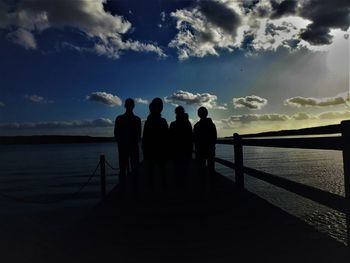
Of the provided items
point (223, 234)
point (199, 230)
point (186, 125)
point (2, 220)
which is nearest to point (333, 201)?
point (223, 234)

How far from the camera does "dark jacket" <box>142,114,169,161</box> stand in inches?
302

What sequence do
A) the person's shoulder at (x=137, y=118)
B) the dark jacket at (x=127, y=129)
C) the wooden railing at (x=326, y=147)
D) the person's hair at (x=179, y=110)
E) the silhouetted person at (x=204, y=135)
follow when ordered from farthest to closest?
1. the person's hair at (x=179, y=110)
2. the silhouetted person at (x=204, y=135)
3. the person's shoulder at (x=137, y=118)
4. the dark jacket at (x=127, y=129)
5. the wooden railing at (x=326, y=147)

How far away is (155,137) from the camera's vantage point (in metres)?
7.71

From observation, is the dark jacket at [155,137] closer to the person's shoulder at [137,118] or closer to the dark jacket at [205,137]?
the person's shoulder at [137,118]

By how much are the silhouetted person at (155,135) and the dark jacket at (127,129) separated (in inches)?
9.6

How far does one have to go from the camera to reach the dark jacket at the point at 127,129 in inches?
306

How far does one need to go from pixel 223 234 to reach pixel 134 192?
3.86m

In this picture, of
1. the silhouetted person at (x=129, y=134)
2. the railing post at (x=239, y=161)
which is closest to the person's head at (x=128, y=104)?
the silhouetted person at (x=129, y=134)

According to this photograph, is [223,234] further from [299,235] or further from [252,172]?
[252,172]

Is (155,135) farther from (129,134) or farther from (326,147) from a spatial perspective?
(326,147)

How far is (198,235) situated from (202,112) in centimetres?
395

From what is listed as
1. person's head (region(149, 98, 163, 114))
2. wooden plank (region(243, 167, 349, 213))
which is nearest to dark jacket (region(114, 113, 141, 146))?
person's head (region(149, 98, 163, 114))

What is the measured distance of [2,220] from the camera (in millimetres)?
13742

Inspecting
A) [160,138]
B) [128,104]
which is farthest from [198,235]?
[128,104]
